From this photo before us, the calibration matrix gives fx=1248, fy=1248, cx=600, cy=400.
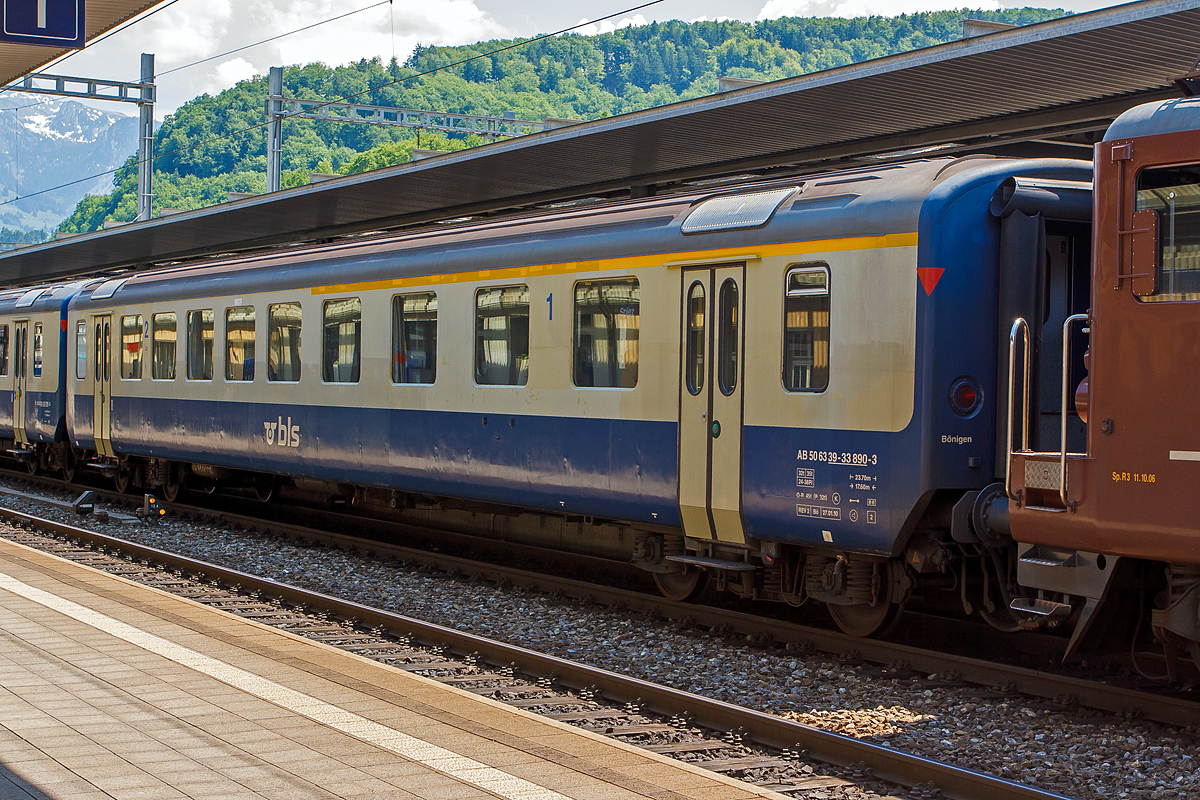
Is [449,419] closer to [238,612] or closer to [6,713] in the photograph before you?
[238,612]

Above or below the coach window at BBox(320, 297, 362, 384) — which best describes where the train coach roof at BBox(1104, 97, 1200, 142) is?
above

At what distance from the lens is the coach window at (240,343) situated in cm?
1494

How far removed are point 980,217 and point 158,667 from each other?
18.7 feet

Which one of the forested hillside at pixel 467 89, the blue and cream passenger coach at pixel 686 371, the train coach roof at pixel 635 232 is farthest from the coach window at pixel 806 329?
the forested hillside at pixel 467 89

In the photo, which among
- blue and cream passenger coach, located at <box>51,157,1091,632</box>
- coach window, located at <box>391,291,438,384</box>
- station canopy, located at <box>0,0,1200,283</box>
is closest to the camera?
blue and cream passenger coach, located at <box>51,157,1091,632</box>

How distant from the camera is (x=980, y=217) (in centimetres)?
786

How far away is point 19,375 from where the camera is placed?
71.9 ft

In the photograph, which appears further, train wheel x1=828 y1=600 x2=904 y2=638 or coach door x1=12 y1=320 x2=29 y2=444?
coach door x1=12 y1=320 x2=29 y2=444

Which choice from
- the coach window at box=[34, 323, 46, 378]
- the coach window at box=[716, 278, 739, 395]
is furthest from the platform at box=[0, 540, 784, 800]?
the coach window at box=[34, 323, 46, 378]

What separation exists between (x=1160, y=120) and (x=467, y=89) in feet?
237

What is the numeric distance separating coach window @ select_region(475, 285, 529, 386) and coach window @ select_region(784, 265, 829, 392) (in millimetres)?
2919

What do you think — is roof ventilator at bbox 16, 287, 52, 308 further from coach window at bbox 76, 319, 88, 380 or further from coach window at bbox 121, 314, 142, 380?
coach window at bbox 121, 314, 142, 380

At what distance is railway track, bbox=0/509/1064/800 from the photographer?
5.79 meters

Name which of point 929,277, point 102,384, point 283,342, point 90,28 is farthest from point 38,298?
point 929,277
